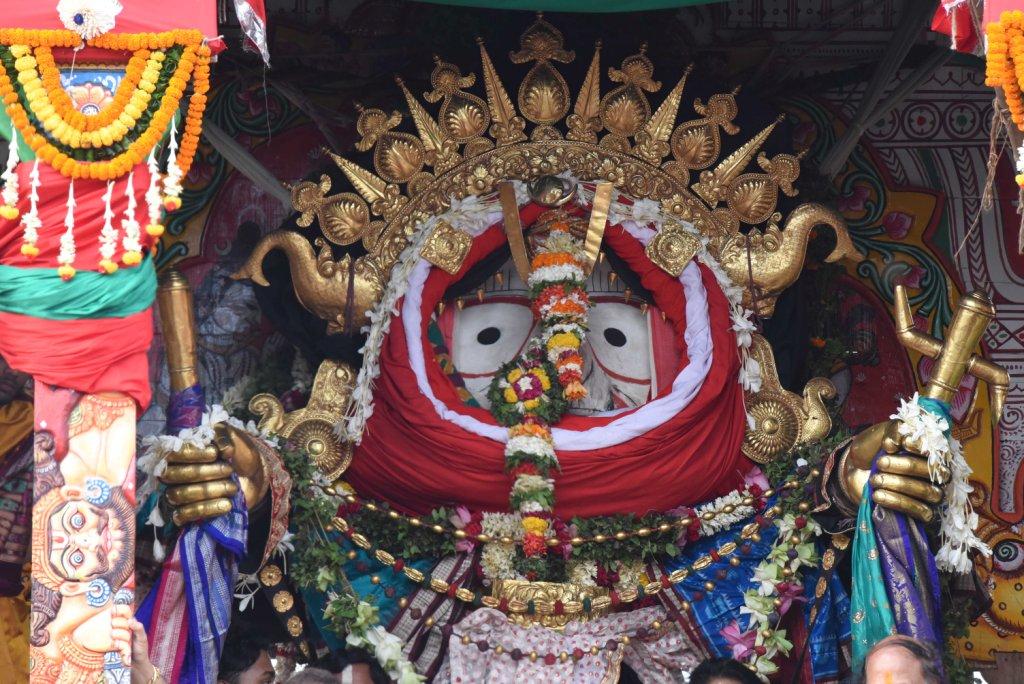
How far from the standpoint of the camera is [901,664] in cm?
788

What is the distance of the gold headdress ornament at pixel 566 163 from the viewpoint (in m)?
9.88

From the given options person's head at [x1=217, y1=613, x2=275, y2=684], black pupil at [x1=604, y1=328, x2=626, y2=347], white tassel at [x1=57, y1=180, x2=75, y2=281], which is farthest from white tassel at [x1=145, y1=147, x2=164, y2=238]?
black pupil at [x1=604, y1=328, x2=626, y2=347]

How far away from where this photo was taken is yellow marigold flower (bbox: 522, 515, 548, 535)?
935cm

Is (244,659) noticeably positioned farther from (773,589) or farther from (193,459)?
(773,589)

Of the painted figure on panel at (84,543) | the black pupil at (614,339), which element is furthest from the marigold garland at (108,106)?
the black pupil at (614,339)

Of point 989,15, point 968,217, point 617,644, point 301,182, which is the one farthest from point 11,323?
point 968,217

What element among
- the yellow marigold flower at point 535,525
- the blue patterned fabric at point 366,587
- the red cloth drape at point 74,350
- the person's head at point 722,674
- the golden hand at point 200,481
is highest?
the red cloth drape at point 74,350

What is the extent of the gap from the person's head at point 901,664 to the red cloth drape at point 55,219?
10.3 feet

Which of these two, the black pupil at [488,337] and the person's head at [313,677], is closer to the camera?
the person's head at [313,677]

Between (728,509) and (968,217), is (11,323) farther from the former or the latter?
(968,217)

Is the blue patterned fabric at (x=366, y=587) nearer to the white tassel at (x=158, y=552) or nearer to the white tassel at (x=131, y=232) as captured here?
the white tassel at (x=158, y=552)

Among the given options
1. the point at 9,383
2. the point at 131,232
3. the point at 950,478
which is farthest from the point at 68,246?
the point at 950,478

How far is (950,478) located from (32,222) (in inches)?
152

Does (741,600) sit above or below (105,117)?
below
